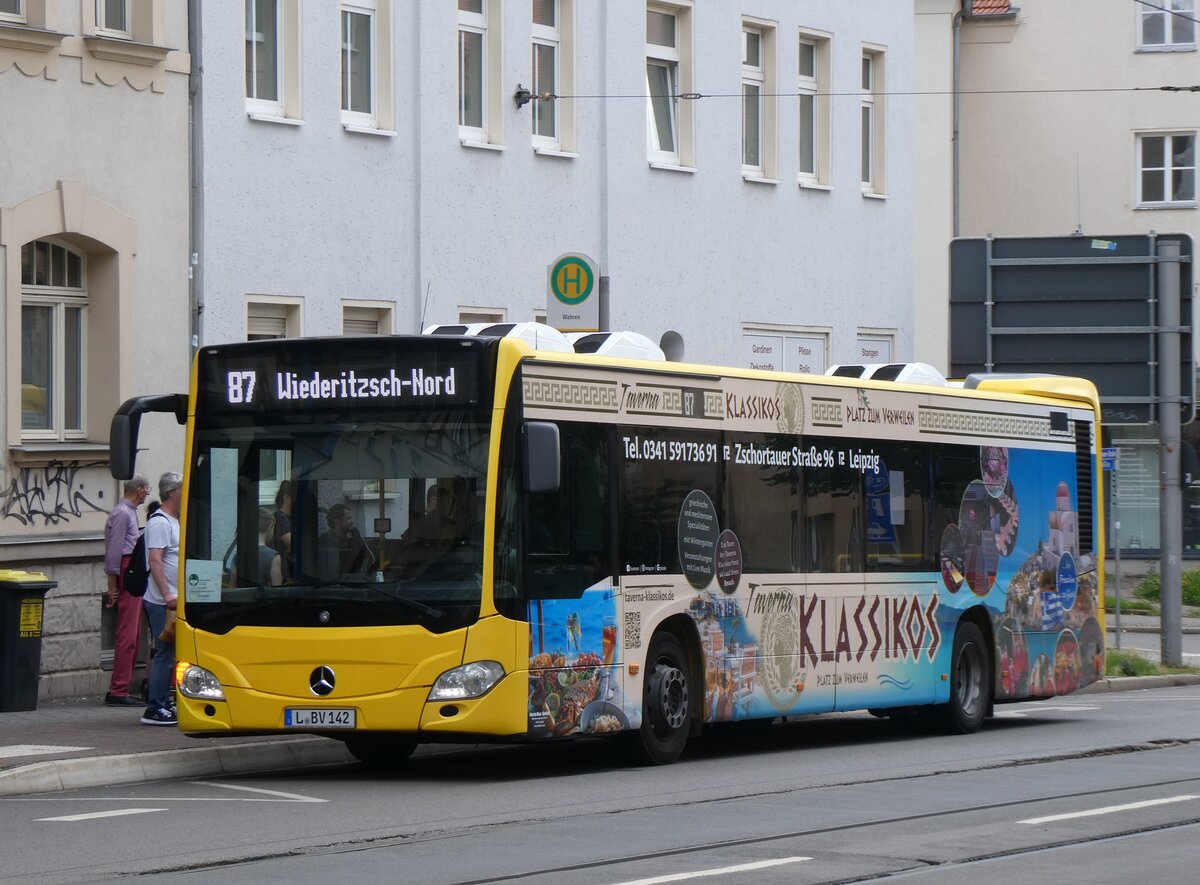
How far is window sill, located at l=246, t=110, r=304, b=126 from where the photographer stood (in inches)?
857

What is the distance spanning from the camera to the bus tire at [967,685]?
1838 cm

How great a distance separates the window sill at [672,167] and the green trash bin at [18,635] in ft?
37.7

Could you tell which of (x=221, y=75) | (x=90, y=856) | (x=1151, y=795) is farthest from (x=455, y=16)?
(x=90, y=856)

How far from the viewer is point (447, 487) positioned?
13562 mm

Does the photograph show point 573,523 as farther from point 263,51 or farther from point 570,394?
point 263,51

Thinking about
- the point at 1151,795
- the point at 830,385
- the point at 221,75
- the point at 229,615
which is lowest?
the point at 1151,795

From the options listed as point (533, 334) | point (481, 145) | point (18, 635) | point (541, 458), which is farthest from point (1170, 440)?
point (541, 458)

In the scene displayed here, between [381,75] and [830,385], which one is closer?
[830,385]

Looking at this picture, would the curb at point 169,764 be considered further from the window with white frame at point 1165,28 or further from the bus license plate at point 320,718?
the window with white frame at point 1165,28

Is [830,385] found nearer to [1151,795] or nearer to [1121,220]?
[1151,795]

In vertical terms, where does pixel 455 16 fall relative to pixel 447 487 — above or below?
above

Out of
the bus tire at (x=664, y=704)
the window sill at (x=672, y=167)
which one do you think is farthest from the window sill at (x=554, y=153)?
the bus tire at (x=664, y=704)

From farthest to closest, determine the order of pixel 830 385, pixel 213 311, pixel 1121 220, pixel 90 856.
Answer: pixel 1121 220
pixel 213 311
pixel 830 385
pixel 90 856

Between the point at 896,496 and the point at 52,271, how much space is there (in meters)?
7.96
